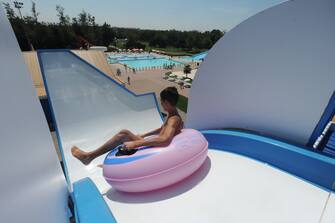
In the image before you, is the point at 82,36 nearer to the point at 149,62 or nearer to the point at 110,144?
the point at 149,62

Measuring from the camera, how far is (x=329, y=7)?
204cm

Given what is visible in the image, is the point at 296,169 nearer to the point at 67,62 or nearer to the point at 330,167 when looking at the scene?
the point at 330,167

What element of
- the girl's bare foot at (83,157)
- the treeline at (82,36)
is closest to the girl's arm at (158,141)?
the girl's bare foot at (83,157)

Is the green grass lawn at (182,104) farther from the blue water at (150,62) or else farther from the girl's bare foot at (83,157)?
the blue water at (150,62)

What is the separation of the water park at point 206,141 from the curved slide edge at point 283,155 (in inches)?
0.5

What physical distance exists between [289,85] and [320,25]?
73 cm

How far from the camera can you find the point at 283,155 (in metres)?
2.39

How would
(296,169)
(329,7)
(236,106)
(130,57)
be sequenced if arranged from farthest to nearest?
(130,57), (236,106), (296,169), (329,7)

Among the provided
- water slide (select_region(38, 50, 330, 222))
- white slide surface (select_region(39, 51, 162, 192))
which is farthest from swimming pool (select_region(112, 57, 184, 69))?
water slide (select_region(38, 50, 330, 222))

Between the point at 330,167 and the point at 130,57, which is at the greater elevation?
the point at 330,167

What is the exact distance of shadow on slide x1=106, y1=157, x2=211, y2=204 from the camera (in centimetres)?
213

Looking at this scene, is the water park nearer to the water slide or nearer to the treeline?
the water slide

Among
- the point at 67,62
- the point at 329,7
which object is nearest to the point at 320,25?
the point at 329,7

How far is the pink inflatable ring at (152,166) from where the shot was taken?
2025 mm
